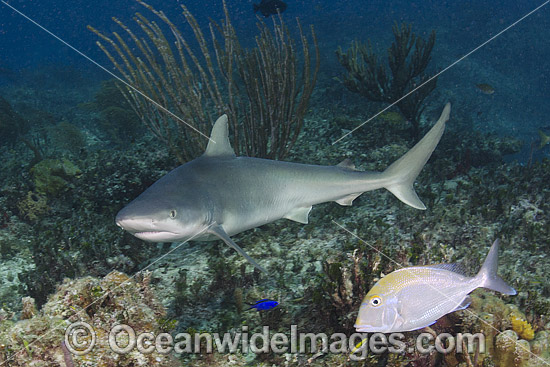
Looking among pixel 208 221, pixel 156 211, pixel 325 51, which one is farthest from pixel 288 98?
pixel 325 51

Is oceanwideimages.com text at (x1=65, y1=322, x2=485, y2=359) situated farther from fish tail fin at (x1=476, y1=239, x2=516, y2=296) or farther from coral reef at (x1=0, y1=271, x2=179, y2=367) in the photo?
fish tail fin at (x1=476, y1=239, x2=516, y2=296)

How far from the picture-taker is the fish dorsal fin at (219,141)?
13.0 feet

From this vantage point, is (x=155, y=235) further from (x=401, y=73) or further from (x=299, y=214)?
(x=401, y=73)

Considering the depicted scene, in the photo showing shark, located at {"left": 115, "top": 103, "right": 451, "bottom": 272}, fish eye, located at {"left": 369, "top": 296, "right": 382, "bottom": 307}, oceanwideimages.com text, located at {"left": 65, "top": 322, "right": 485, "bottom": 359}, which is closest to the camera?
fish eye, located at {"left": 369, "top": 296, "right": 382, "bottom": 307}

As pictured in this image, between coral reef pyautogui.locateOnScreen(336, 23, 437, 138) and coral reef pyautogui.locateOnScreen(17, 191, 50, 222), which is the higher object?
coral reef pyautogui.locateOnScreen(336, 23, 437, 138)

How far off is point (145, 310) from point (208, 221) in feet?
3.26

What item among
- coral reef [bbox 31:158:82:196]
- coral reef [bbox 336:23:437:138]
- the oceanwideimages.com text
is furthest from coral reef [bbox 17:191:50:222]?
coral reef [bbox 336:23:437:138]

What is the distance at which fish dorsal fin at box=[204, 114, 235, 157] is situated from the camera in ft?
13.0

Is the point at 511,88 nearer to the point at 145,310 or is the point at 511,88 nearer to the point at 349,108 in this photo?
the point at 349,108

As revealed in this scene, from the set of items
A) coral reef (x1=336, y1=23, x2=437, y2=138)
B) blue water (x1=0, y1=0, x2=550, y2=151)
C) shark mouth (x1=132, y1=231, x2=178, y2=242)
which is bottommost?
shark mouth (x1=132, y1=231, x2=178, y2=242)

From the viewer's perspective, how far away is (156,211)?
2.93 metres

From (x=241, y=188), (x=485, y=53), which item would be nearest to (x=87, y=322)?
(x=241, y=188)

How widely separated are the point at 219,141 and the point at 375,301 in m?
2.54

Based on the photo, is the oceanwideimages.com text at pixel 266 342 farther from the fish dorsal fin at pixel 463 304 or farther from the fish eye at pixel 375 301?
the fish eye at pixel 375 301
